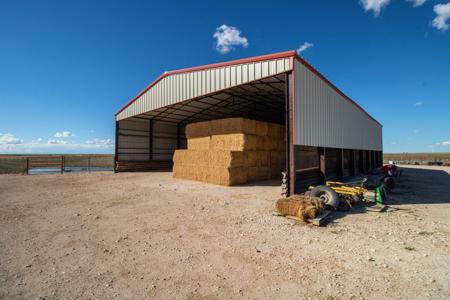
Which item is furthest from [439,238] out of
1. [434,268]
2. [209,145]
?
[209,145]

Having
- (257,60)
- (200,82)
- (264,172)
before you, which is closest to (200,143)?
(200,82)

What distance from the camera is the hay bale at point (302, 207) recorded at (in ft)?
17.9

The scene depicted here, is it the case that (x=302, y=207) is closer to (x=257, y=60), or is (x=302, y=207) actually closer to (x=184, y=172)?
(x=257, y=60)

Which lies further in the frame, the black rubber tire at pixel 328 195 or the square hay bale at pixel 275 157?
the square hay bale at pixel 275 157

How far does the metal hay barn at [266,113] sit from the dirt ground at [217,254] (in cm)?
335

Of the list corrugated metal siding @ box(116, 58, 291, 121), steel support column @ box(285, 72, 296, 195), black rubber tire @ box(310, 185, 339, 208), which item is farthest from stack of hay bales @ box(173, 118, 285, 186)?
black rubber tire @ box(310, 185, 339, 208)

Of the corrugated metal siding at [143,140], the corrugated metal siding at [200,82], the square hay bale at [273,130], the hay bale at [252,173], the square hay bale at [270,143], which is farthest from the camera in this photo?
the corrugated metal siding at [143,140]

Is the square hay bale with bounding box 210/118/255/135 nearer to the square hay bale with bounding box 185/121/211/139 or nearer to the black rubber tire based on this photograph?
the square hay bale with bounding box 185/121/211/139

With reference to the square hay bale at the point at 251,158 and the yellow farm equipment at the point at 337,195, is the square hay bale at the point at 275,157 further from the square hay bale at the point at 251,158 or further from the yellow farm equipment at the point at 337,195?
the yellow farm equipment at the point at 337,195

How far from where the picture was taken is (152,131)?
21.2m

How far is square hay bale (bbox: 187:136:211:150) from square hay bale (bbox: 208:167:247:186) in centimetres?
161

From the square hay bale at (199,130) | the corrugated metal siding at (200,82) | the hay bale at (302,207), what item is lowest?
the hay bale at (302,207)

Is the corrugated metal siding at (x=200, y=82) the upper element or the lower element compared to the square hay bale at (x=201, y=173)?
upper

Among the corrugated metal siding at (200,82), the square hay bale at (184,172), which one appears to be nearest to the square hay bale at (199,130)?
the corrugated metal siding at (200,82)
